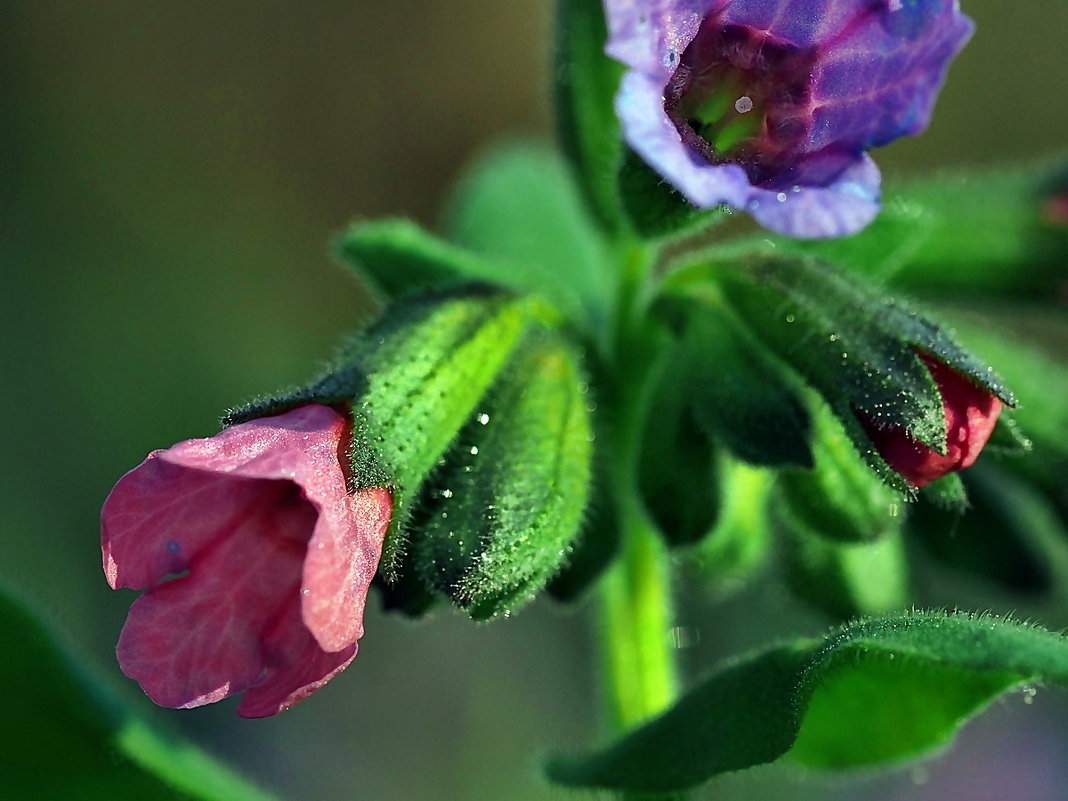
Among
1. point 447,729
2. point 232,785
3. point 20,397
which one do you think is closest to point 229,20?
point 20,397

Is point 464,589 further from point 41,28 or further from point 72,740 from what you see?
point 41,28

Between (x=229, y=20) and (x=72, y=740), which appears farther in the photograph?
(x=229, y=20)

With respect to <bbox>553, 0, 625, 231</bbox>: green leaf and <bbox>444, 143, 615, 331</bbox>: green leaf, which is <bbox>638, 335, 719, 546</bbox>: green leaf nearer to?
<bbox>553, 0, 625, 231</bbox>: green leaf

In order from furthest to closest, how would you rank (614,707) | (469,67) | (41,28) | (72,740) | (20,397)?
(469,67) < (41,28) < (20,397) < (614,707) < (72,740)

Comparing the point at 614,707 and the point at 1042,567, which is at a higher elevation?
the point at 614,707

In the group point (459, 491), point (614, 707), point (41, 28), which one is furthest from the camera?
point (41, 28)

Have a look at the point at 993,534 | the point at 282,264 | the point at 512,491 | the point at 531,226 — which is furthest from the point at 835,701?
the point at 282,264
